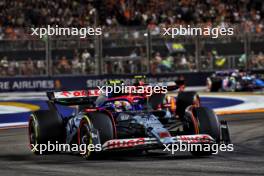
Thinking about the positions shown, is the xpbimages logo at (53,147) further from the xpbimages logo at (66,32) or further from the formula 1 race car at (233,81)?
the formula 1 race car at (233,81)

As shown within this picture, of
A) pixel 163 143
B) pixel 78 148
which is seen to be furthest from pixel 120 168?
pixel 78 148

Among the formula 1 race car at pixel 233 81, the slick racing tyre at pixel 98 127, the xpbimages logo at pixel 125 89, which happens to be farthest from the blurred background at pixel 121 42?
the slick racing tyre at pixel 98 127

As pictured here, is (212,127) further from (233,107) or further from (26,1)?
(26,1)

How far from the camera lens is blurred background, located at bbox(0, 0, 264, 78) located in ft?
91.9

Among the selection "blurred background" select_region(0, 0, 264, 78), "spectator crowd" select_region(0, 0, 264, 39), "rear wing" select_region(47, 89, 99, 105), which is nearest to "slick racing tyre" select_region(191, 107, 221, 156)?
"rear wing" select_region(47, 89, 99, 105)

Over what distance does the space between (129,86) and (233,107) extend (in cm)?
980

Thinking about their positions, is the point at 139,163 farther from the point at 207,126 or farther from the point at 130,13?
the point at 130,13

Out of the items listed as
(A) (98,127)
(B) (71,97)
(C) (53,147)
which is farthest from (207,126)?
(C) (53,147)

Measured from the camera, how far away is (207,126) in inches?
406

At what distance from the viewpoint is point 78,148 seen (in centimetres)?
1055

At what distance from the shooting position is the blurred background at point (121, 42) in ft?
91.9

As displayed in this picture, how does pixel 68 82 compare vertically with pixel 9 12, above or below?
below

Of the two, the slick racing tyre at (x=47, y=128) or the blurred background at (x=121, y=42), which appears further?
the blurred background at (x=121, y=42)

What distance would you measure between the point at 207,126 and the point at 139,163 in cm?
133
